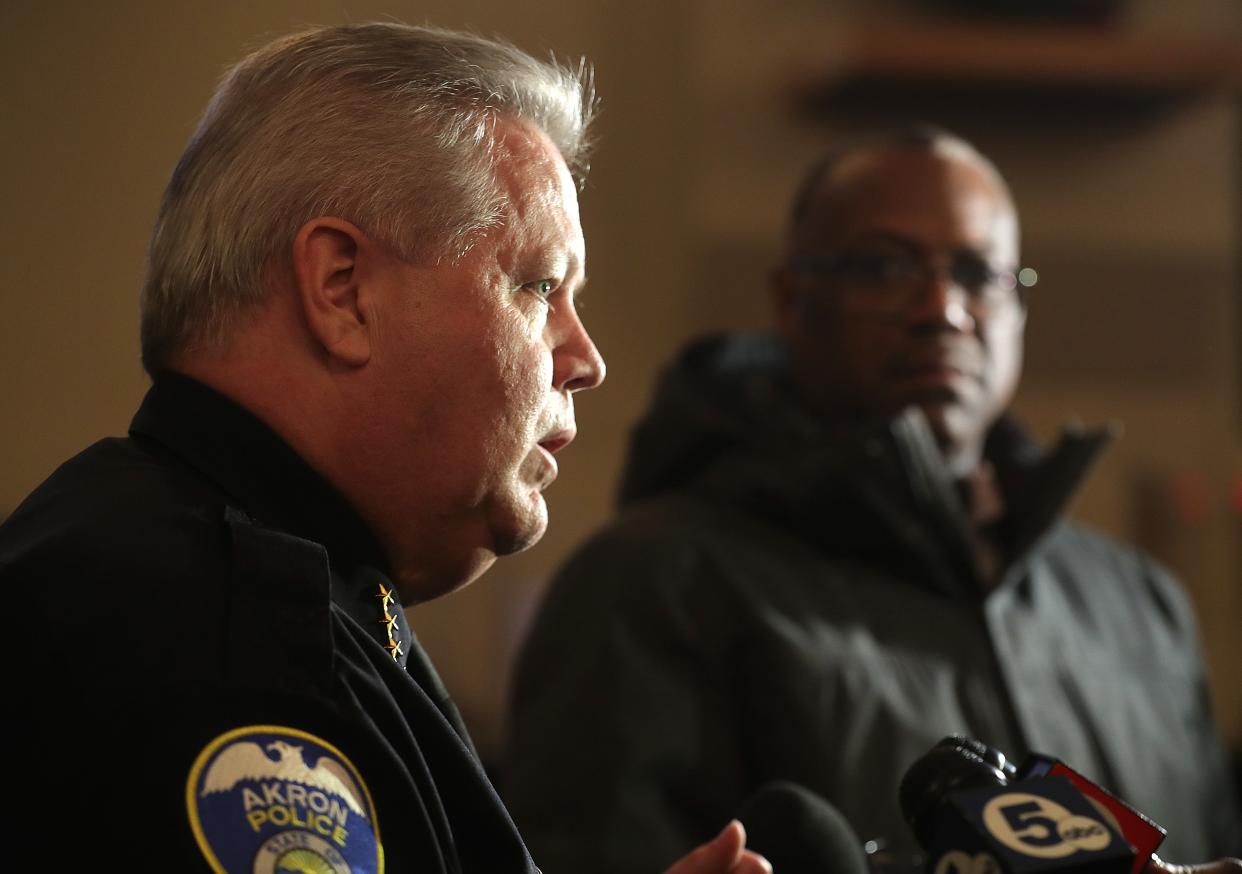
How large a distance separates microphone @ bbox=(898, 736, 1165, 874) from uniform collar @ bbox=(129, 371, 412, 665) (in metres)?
0.35

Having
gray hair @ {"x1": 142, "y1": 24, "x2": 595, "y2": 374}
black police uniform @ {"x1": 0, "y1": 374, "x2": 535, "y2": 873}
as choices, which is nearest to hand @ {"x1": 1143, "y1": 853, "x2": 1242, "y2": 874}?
black police uniform @ {"x1": 0, "y1": 374, "x2": 535, "y2": 873}

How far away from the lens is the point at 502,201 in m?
1.02

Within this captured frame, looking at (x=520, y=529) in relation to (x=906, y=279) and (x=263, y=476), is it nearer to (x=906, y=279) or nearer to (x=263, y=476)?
(x=263, y=476)

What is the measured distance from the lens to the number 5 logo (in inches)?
29.4

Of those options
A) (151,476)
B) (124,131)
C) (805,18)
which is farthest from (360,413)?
(805,18)

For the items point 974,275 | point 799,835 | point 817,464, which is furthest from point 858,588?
point 799,835

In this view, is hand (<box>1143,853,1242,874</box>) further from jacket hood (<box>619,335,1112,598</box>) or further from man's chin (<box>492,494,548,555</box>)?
jacket hood (<box>619,335,1112,598</box>)

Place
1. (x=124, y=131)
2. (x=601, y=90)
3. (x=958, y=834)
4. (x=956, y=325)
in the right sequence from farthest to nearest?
(x=601, y=90) → (x=124, y=131) → (x=956, y=325) → (x=958, y=834)

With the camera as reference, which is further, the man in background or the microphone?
the man in background

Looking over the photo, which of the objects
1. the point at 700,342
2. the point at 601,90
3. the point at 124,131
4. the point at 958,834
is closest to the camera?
the point at 958,834

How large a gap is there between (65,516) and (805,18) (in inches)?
137

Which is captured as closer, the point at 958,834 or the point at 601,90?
the point at 958,834

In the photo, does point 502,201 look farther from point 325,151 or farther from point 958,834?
point 958,834

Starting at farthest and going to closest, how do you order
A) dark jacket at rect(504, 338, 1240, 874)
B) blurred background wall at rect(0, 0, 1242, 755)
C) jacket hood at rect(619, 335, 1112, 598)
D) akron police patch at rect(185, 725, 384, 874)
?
blurred background wall at rect(0, 0, 1242, 755) → jacket hood at rect(619, 335, 1112, 598) → dark jacket at rect(504, 338, 1240, 874) → akron police patch at rect(185, 725, 384, 874)
